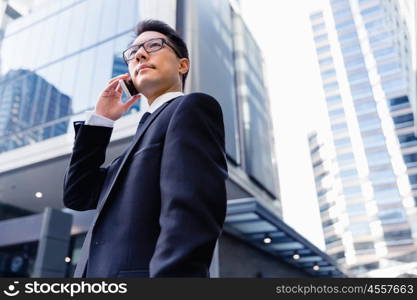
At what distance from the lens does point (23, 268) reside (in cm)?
1091

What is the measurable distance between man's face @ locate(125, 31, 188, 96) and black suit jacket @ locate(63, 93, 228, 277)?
17 centimetres

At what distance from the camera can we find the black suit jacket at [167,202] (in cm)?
88

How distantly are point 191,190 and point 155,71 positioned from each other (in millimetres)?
719

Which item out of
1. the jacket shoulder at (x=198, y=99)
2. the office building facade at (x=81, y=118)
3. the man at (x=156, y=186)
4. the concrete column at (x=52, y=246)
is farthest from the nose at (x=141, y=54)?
the concrete column at (x=52, y=246)

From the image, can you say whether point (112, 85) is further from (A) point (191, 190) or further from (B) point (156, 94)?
(A) point (191, 190)

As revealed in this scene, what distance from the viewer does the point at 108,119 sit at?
1.55m

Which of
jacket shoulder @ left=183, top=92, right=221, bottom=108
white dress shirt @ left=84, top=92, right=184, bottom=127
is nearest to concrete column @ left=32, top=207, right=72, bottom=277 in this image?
white dress shirt @ left=84, top=92, right=184, bottom=127

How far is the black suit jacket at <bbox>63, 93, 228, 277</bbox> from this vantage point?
0.88m

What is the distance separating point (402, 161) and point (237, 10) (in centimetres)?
4641

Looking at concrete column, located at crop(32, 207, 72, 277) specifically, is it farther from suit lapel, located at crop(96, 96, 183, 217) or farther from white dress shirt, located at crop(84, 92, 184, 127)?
suit lapel, located at crop(96, 96, 183, 217)

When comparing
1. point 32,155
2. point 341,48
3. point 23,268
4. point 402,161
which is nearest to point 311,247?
point 23,268

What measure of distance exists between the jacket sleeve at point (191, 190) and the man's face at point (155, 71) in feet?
1.06

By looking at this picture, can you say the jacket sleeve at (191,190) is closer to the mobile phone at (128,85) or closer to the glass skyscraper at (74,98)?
the mobile phone at (128,85)

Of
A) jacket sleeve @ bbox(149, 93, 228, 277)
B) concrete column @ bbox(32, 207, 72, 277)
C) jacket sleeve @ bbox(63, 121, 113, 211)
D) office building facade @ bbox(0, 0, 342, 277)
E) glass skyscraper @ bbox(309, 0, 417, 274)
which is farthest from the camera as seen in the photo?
glass skyscraper @ bbox(309, 0, 417, 274)
